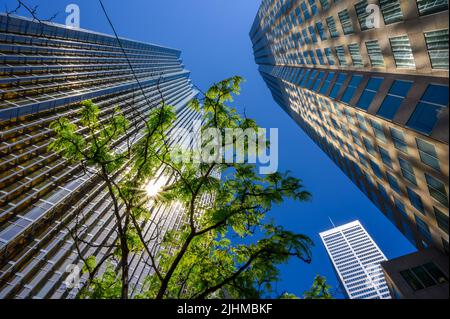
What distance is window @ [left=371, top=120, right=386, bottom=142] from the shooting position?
21.1m

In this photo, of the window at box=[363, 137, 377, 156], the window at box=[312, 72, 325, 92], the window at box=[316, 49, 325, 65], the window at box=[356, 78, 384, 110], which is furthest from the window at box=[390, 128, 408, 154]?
the window at box=[316, 49, 325, 65]

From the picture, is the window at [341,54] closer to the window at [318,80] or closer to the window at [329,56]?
the window at [329,56]

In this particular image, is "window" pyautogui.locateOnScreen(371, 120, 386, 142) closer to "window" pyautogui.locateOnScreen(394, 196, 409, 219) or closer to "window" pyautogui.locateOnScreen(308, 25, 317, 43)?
"window" pyautogui.locateOnScreen(394, 196, 409, 219)

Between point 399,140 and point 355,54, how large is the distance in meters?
10.4

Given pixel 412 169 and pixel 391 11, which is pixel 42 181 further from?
pixel 391 11

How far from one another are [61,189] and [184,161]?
21250 millimetres

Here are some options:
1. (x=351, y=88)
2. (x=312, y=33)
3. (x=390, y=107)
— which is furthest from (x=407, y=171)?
(x=312, y=33)

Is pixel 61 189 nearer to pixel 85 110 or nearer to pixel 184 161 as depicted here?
pixel 85 110

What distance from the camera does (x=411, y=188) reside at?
65.0ft

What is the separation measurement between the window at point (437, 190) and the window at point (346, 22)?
14994 millimetres

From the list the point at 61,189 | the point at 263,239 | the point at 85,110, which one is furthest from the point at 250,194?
the point at 61,189

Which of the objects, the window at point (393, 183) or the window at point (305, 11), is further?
the window at point (305, 11)

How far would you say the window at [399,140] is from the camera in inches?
721

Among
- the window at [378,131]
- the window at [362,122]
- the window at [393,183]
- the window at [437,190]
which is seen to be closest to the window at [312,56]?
the window at [362,122]
